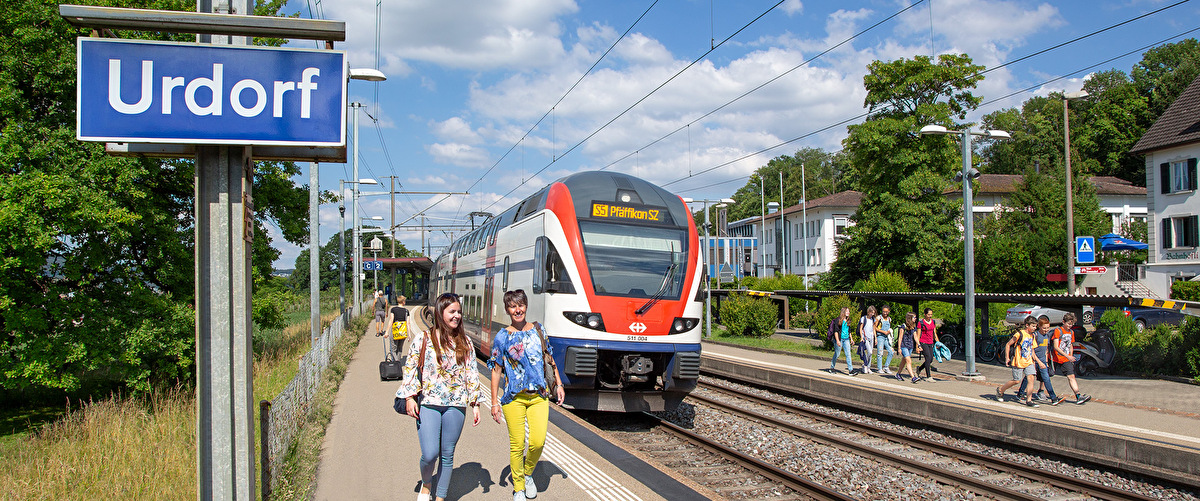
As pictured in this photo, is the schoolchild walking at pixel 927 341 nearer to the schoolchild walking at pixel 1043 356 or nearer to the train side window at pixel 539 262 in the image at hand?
the schoolchild walking at pixel 1043 356

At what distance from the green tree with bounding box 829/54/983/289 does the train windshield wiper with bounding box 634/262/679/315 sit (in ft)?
92.5

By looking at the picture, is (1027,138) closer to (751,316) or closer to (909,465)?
(751,316)

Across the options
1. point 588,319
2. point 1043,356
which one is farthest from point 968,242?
point 588,319

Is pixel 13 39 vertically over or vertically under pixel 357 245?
over

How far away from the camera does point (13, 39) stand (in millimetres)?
12930

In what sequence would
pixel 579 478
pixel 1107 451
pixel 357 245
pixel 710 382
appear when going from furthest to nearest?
pixel 357 245 → pixel 710 382 → pixel 1107 451 → pixel 579 478

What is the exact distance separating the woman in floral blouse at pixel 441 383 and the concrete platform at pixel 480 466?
3.15ft

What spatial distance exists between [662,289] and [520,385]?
5152mm

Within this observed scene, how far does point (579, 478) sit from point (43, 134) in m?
12.6

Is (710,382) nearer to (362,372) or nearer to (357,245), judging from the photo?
(362,372)

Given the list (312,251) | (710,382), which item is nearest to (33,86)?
(312,251)

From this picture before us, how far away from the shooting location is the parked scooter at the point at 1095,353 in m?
16.5

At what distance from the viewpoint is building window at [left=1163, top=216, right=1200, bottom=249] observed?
31703mm

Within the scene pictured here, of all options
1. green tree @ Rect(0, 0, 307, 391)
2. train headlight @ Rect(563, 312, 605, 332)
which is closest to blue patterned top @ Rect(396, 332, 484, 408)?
train headlight @ Rect(563, 312, 605, 332)
